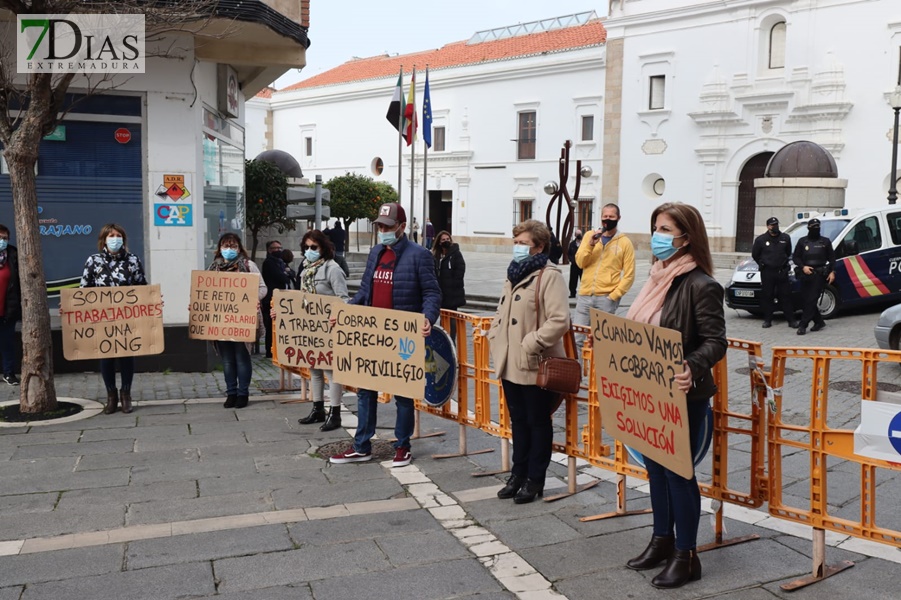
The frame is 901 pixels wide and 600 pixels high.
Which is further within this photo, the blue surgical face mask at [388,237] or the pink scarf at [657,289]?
the blue surgical face mask at [388,237]

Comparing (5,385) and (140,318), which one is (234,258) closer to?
(140,318)

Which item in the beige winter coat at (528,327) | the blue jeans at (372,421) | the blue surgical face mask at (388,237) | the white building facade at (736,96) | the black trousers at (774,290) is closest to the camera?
the beige winter coat at (528,327)

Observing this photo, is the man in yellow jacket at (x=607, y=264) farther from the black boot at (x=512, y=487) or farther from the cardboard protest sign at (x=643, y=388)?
the cardboard protest sign at (x=643, y=388)

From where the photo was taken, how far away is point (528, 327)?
18.3 feet

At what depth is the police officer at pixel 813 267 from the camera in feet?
47.0

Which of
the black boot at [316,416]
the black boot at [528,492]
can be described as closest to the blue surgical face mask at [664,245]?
the black boot at [528,492]

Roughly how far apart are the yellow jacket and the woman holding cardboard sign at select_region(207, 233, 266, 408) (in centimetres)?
366

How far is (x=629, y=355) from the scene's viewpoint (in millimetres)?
4707

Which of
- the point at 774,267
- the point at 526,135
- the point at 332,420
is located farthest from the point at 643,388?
the point at 526,135

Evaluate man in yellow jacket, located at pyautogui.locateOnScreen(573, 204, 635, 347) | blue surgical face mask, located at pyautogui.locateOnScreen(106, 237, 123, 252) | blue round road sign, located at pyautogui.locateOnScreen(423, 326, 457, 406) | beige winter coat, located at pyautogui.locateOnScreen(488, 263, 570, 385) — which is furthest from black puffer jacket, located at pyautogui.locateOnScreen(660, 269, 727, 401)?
blue surgical face mask, located at pyautogui.locateOnScreen(106, 237, 123, 252)

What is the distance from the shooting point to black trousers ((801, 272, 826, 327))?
14.3 metres

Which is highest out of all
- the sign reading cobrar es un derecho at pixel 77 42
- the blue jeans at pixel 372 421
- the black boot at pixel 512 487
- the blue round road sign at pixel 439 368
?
the sign reading cobrar es un derecho at pixel 77 42

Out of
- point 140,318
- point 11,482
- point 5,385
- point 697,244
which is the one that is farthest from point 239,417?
point 697,244

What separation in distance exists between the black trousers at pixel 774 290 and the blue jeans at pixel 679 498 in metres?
11.2
